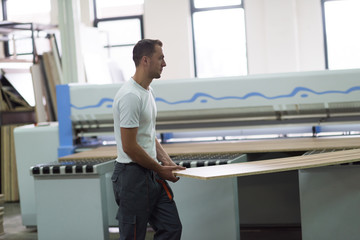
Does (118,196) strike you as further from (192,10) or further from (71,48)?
(192,10)

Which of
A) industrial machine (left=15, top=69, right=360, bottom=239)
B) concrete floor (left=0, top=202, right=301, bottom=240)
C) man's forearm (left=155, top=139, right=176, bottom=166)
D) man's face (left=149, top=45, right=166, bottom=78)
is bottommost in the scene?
concrete floor (left=0, top=202, right=301, bottom=240)

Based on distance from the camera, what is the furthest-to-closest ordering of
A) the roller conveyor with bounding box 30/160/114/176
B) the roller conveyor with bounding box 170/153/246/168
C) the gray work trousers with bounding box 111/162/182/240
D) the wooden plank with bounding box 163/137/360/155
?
the wooden plank with bounding box 163/137/360/155
the roller conveyor with bounding box 30/160/114/176
the roller conveyor with bounding box 170/153/246/168
the gray work trousers with bounding box 111/162/182/240

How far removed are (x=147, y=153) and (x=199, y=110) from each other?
145 centimetres

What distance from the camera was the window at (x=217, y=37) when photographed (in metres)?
7.18

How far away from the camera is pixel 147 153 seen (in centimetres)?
238

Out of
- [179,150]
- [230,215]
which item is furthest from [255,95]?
[230,215]

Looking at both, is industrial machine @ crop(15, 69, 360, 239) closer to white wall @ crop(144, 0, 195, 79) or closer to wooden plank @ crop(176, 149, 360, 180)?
wooden plank @ crop(176, 149, 360, 180)

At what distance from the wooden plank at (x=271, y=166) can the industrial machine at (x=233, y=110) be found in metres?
0.60

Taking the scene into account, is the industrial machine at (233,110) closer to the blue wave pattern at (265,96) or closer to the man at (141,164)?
the blue wave pattern at (265,96)

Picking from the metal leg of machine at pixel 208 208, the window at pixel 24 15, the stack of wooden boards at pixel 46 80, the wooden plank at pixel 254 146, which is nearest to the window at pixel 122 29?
the window at pixel 24 15

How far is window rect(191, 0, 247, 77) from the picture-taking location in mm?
7180

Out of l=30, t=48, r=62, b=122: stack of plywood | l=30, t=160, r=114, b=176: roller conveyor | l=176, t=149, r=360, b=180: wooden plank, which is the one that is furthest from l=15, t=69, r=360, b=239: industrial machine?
l=30, t=48, r=62, b=122: stack of plywood

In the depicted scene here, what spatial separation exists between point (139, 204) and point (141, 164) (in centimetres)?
19

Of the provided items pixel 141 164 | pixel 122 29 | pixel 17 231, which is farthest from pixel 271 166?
pixel 122 29
